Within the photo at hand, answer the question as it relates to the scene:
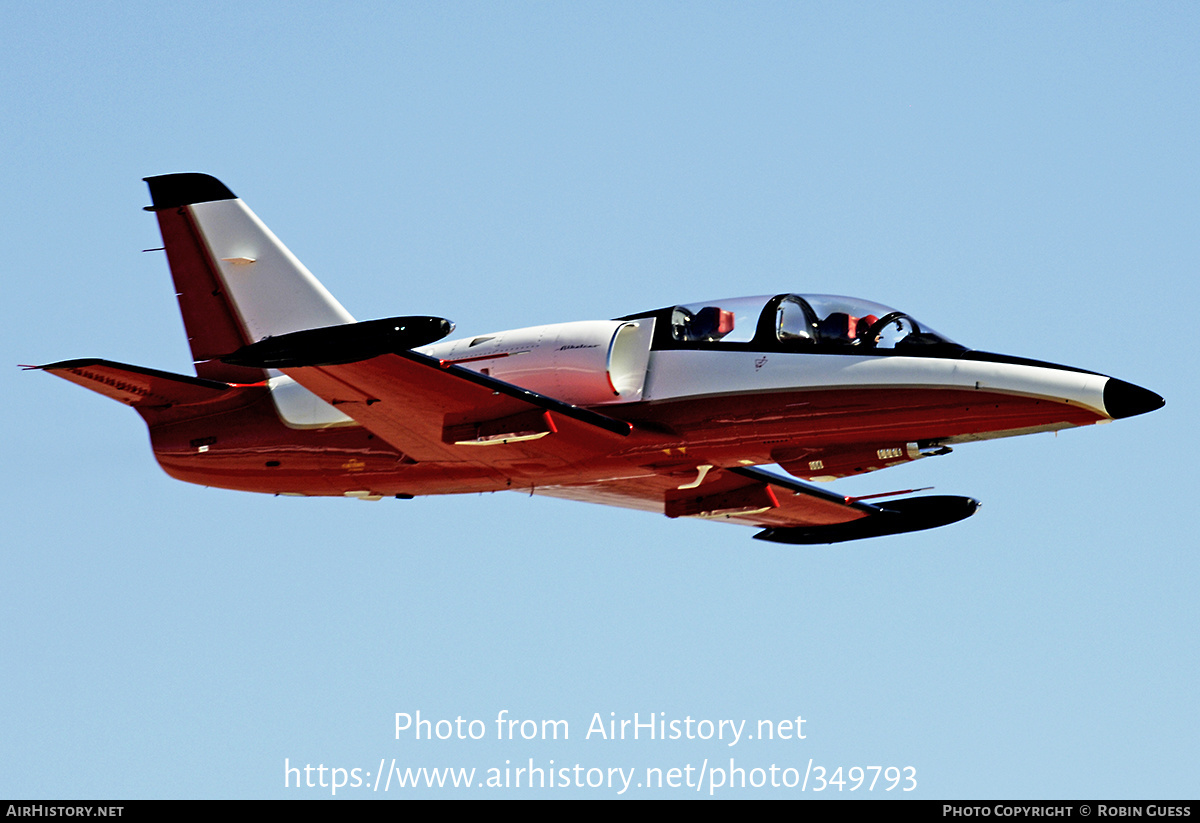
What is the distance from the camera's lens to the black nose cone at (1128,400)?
23250 millimetres

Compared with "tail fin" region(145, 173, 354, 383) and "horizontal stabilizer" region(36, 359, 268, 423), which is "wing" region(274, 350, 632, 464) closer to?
"tail fin" region(145, 173, 354, 383)

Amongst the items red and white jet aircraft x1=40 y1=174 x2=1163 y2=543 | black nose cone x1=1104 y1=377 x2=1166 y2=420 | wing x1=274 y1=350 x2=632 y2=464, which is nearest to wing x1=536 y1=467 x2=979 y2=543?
red and white jet aircraft x1=40 y1=174 x2=1163 y2=543

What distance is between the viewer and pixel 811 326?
81.8 ft

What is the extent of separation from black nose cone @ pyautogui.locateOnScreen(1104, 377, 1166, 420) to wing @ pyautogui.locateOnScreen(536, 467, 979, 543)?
7.22 metres

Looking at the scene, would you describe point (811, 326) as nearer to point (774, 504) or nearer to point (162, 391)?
point (774, 504)

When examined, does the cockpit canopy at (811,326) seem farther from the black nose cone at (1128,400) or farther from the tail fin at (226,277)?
the tail fin at (226,277)

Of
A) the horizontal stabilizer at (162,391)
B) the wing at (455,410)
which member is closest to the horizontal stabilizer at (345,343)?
the wing at (455,410)

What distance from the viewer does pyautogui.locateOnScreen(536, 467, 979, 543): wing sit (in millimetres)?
29969

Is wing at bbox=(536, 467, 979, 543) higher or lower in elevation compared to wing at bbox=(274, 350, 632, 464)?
lower

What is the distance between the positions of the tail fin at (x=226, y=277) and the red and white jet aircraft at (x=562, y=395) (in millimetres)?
33

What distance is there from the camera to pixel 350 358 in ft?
73.5

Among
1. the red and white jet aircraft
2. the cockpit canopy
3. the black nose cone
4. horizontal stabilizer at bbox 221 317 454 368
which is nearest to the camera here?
horizontal stabilizer at bbox 221 317 454 368

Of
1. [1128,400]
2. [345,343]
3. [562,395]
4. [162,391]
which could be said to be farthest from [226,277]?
[1128,400]

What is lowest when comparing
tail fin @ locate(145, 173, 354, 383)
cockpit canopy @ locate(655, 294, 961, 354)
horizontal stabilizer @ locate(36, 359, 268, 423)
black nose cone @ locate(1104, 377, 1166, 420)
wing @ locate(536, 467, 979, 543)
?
wing @ locate(536, 467, 979, 543)
